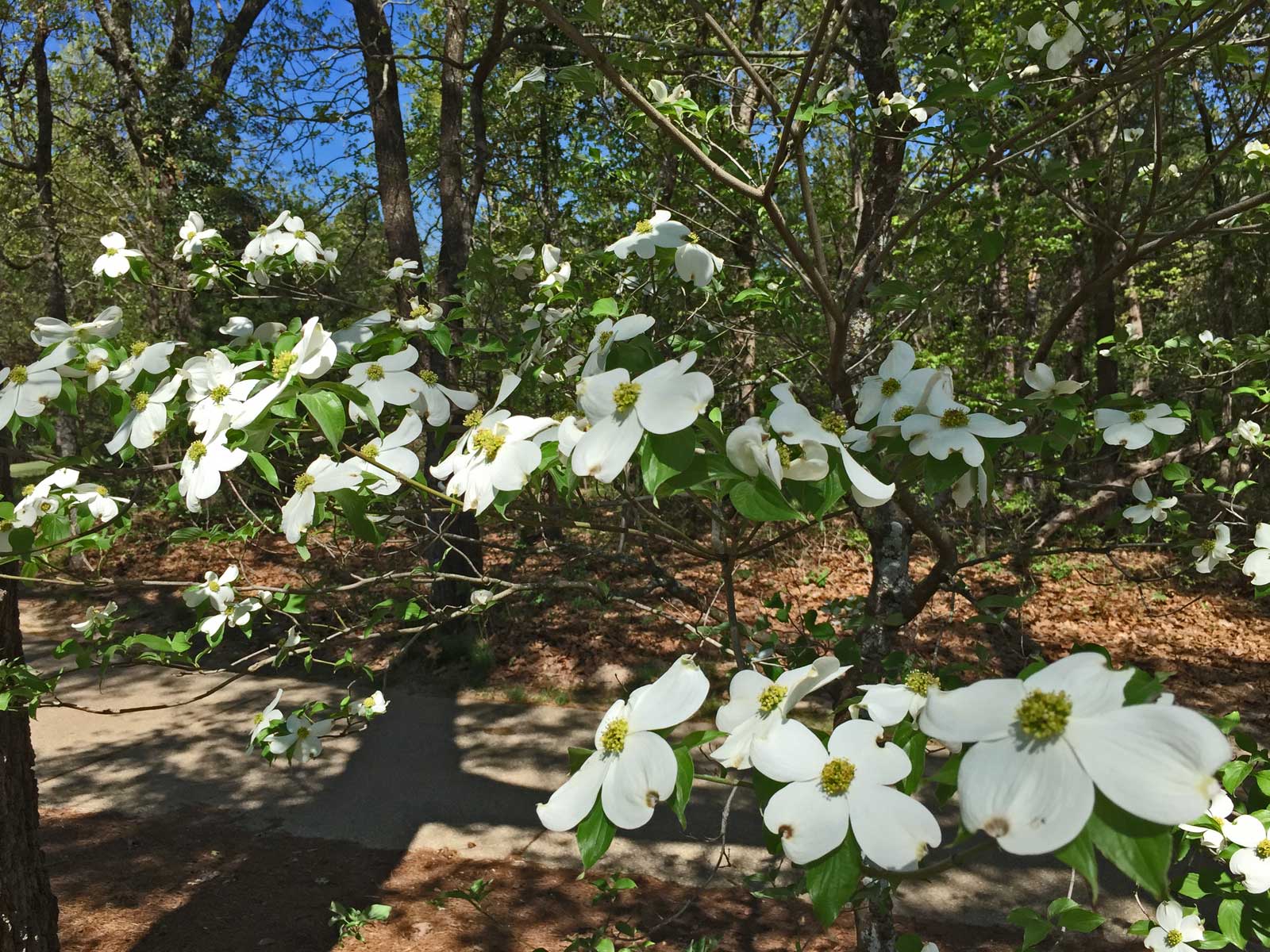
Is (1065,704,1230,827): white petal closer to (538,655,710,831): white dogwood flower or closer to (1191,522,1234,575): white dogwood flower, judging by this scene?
(538,655,710,831): white dogwood flower

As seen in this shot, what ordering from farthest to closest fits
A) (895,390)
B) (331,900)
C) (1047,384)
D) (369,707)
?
(331,900) → (369,707) → (1047,384) → (895,390)

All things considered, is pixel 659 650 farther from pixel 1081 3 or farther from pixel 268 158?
pixel 1081 3

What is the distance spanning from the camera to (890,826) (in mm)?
688

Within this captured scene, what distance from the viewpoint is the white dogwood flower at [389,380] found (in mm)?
1224

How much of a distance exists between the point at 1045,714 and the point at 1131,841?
0.10m

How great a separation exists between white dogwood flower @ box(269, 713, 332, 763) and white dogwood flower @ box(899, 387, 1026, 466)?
6.72 ft

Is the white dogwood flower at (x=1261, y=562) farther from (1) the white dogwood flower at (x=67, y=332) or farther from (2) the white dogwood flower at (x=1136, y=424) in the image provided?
(1) the white dogwood flower at (x=67, y=332)

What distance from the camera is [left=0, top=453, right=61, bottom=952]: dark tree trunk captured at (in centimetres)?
249

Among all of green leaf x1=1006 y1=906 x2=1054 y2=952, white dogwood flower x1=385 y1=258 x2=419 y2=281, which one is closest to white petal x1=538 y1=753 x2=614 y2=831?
green leaf x1=1006 y1=906 x2=1054 y2=952

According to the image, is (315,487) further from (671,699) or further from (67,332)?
(67,332)

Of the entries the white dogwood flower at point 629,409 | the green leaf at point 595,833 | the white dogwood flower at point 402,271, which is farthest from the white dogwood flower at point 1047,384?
the white dogwood flower at point 402,271

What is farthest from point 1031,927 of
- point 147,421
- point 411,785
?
point 411,785

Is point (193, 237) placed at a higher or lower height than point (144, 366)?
higher

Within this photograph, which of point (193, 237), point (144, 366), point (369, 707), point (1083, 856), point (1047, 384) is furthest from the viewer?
point (369, 707)
